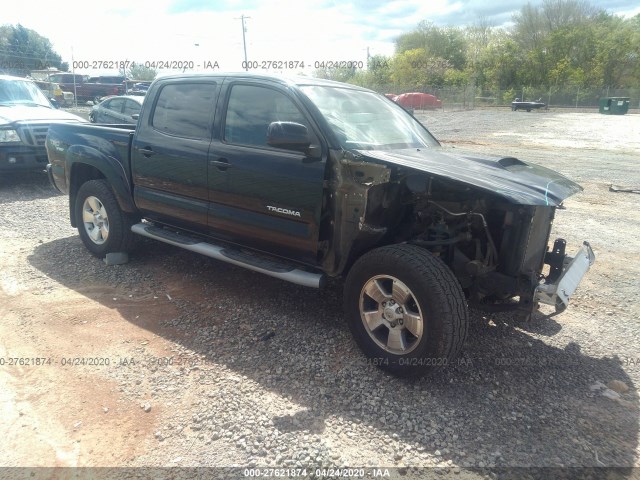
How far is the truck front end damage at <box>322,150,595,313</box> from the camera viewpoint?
3.33 m

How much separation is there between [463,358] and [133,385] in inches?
90.4

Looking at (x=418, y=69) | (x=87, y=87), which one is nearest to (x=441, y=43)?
(x=418, y=69)

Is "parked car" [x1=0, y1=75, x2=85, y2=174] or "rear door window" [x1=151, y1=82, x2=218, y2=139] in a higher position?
"rear door window" [x1=151, y1=82, x2=218, y2=139]

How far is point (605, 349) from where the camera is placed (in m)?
3.84

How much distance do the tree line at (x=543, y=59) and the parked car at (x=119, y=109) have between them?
3685 cm

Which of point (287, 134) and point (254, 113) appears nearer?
point (287, 134)

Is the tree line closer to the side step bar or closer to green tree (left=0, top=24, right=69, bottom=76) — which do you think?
green tree (left=0, top=24, right=69, bottom=76)

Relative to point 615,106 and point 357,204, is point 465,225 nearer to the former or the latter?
point 357,204

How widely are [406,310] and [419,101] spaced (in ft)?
129

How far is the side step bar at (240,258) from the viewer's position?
3.83 meters

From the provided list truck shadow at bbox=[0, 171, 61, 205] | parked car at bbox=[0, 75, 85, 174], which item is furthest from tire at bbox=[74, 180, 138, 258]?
parked car at bbox=[0, 75, 85, 174]

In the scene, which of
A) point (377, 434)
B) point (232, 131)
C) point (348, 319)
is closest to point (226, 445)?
point (377, 434)

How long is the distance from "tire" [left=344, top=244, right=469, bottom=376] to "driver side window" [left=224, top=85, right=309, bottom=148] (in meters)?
1.35

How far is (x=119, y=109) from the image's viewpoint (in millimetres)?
13797
